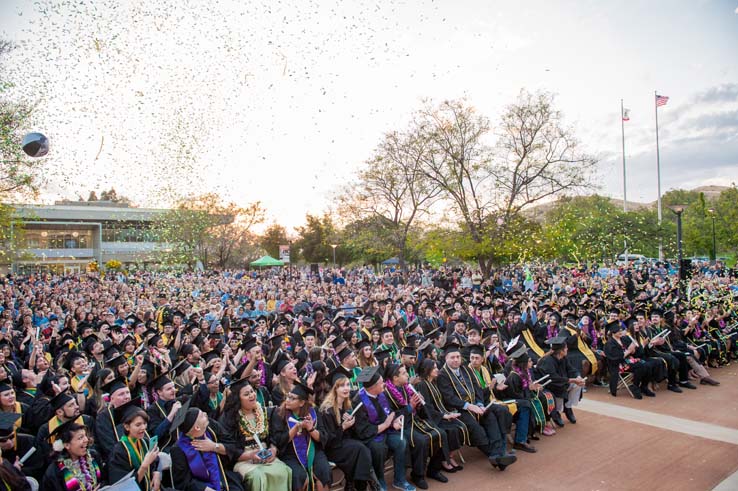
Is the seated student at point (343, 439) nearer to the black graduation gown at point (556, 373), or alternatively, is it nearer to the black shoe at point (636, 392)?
the black graduation gown at point (556, 373)

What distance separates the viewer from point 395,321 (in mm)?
12141

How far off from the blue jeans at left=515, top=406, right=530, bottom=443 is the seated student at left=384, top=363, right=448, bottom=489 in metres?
1.38

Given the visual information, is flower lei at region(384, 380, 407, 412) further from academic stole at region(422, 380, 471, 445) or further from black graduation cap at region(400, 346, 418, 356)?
black graduation cap at region(400, 346, 418, 356)

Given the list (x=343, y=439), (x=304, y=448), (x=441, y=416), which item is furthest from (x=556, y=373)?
(x=304, y=448)

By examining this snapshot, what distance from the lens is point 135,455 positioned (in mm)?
4648

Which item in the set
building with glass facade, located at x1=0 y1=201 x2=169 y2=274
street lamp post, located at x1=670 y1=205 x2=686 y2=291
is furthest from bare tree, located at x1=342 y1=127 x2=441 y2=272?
building with glass facade, located at x1=0 y1=201 x2=169 y2=274

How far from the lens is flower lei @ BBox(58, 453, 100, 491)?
14.0ft

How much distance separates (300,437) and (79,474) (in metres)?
2.07

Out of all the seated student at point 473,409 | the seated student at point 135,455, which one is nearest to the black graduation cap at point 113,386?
the seated student at point 135,455

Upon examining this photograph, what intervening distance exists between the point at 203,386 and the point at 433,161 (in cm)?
1816

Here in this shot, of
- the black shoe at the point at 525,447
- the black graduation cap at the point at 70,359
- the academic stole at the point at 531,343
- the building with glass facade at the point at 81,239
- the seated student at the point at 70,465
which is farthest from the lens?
the building with glass facade at the point at 81,239

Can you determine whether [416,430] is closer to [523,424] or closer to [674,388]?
[523,424]

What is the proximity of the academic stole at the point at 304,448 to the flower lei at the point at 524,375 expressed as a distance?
3.44 m

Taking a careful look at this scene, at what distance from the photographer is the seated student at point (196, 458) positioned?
15.6 ft
